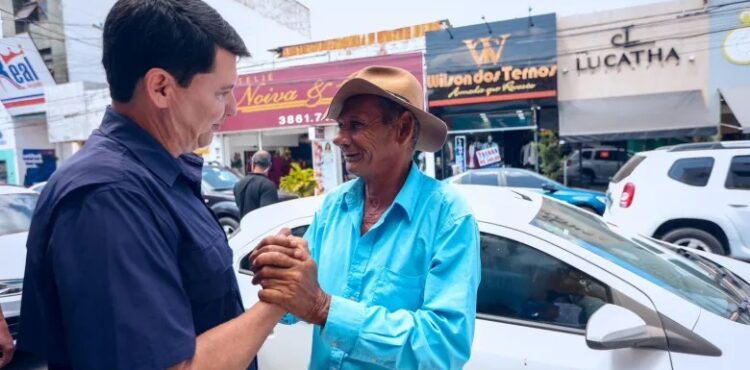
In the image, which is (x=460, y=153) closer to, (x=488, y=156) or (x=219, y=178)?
(x=488, y=156)

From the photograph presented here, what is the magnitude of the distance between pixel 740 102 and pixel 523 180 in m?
5.84

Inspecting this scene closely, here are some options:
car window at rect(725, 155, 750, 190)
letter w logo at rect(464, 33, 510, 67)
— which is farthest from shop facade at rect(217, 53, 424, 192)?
car window at rect(725, 155, 750, 190)

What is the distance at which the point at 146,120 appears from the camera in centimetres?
110

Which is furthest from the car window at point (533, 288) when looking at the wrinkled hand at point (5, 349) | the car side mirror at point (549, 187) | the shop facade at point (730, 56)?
the shop facade at point (730, 56)

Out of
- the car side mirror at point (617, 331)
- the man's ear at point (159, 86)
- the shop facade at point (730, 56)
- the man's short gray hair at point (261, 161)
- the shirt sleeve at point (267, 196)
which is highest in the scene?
the shop facade at point (730, 56)

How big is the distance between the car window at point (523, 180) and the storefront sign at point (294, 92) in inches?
209

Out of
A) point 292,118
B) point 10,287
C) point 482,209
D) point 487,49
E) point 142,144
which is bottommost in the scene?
point 10,287

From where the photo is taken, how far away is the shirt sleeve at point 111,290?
2.76ft

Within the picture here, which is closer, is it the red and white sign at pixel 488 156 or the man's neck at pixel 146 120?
the man's neck at pixel 146 120

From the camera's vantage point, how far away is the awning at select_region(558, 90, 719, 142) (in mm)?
11438

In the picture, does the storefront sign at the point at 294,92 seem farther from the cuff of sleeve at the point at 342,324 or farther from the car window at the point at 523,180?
the cuff of sleeve at the point at 342,324

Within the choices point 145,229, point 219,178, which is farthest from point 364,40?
point 145,229

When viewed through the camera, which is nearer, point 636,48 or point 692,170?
point 692,170

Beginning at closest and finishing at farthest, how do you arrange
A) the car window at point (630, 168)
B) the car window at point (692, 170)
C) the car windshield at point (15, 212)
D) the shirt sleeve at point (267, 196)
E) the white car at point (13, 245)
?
the white car at point (13, 245)
the car windshield at point (15, 212)
the shirt sleeve at point (267, 196)
the car window at point (692, 170)
the car window at point (630, 168)
